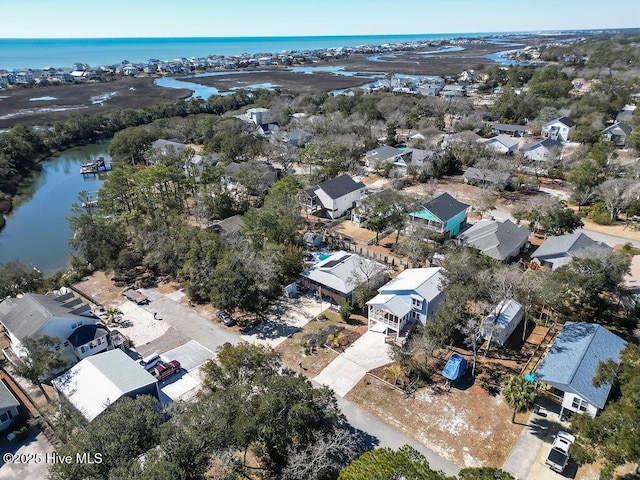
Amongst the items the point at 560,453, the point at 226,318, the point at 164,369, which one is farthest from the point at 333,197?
the point at 560,453

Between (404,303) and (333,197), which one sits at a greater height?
(333,197)

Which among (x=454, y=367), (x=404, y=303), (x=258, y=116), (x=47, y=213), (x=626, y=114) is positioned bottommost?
(x=47, y=213)

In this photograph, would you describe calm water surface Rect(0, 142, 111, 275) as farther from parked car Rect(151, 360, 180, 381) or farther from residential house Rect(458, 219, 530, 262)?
residential house Rect(458, 219, 530, 262)

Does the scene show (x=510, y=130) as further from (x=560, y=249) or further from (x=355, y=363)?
(x=355, y=363)

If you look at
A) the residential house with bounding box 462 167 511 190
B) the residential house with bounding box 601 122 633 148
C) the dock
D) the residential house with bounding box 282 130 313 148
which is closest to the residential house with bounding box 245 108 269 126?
the residential house with bounding box 282 130 313 148

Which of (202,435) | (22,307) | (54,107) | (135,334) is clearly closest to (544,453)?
(202,435)

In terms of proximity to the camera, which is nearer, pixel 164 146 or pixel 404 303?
pixel 404 303

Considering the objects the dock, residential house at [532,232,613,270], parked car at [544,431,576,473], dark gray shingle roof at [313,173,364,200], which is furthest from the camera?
the dock
